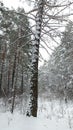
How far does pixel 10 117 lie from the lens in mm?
9750

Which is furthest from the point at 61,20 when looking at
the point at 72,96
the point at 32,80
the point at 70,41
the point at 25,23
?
the point at 72,96

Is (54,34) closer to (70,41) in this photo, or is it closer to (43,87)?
(70,41)

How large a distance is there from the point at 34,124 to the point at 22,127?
1.93 feet

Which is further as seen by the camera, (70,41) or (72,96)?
(72,96)

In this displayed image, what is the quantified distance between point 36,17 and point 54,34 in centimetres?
125

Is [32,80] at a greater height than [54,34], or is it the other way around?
[54,34]

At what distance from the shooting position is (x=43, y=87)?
57.1 meters

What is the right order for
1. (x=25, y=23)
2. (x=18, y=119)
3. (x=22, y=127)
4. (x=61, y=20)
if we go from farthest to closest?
(x=25, y=23)
(x=61, y=20)
(x=18, y=119)
(x=22, y=127)

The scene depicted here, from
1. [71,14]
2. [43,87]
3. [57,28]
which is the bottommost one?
[43,87]

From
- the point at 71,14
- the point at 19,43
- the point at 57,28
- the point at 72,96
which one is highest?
the point at 71,14

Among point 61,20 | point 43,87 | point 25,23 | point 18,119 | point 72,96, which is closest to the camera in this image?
point 18,119

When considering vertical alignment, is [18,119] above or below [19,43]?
below

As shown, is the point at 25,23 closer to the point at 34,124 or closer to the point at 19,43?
the point at 19,43

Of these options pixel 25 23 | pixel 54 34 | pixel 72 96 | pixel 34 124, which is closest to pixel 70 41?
pixel 54 34
